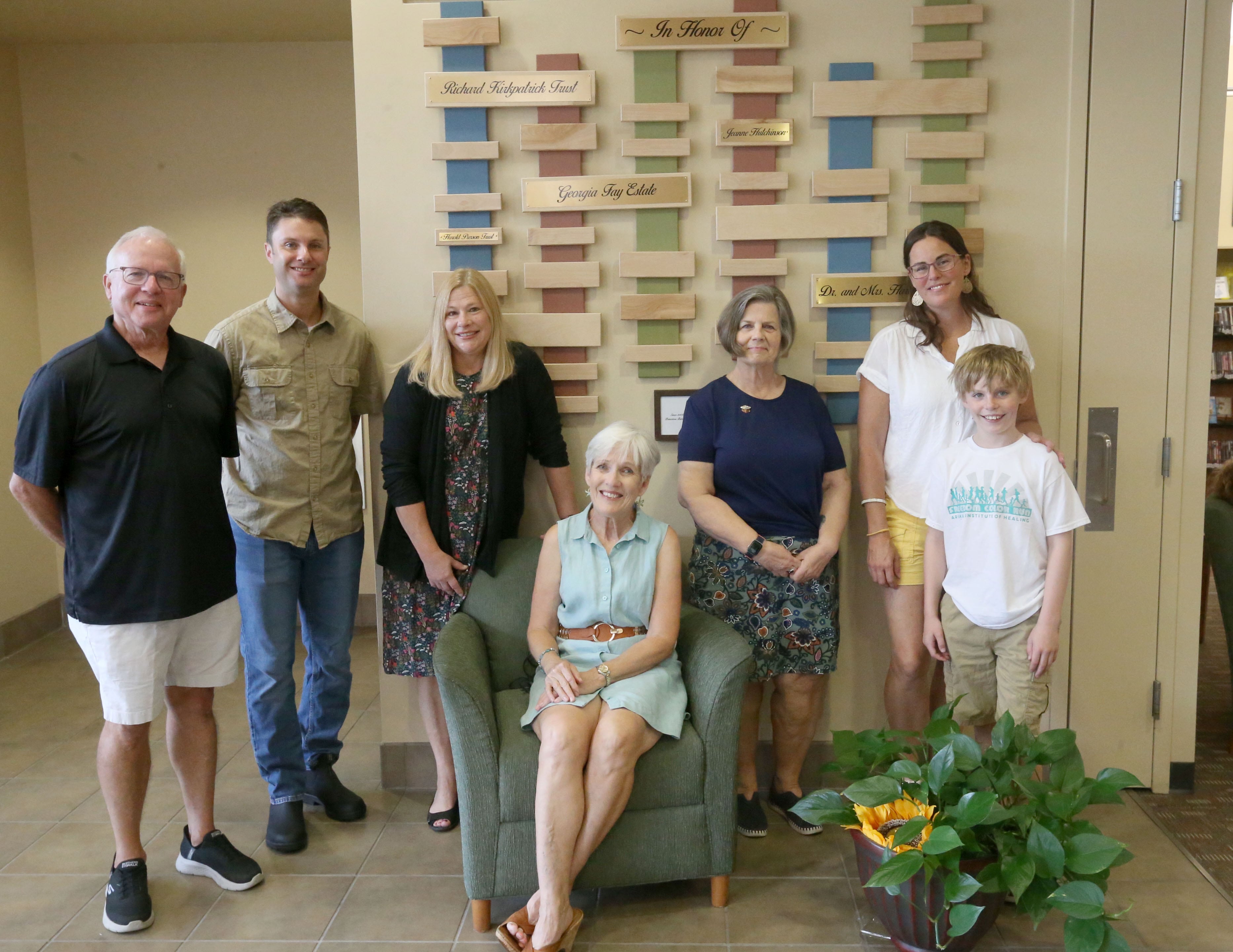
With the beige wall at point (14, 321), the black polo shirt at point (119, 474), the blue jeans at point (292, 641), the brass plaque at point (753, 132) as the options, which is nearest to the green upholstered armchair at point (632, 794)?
the blue jeans at point (292, 641)

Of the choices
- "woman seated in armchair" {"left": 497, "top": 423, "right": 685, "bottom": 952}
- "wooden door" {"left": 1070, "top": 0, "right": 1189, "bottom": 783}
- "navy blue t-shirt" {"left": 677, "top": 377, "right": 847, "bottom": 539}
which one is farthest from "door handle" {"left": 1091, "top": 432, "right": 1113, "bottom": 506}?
"woman seated in armchair" {"left": 497, "top": 423, "right": 685, "bottom": 952}

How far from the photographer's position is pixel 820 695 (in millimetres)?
3004

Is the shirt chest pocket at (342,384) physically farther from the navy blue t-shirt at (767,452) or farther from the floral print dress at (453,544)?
the navy blue t-shirt at (767,452)

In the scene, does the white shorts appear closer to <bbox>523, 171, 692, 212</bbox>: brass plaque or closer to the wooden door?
<bbox>523, 171, 692, 212</bbox>: brass plaque

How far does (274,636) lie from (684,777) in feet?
4.25

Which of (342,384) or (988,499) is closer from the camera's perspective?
(988,499)

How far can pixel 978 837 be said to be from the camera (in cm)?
219

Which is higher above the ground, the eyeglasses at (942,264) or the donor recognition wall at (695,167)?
the donor recognition wall at (695,167)

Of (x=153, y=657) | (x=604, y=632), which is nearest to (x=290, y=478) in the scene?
(x=153, y=657)

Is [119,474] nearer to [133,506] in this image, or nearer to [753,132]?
[133,506]

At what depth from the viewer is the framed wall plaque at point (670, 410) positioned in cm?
306

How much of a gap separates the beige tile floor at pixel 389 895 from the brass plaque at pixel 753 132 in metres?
2.12

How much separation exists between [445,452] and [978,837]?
68.3 inches

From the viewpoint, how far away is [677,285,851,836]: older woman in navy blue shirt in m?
2.76
